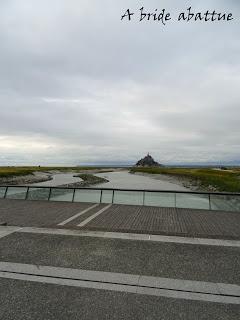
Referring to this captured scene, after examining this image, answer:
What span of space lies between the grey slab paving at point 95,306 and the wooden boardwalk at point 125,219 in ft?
13.7

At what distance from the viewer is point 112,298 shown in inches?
195

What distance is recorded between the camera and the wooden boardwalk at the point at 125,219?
9.66 m

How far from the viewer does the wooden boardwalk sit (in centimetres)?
966

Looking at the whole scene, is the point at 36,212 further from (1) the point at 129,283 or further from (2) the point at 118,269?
(1) the point at 129,283

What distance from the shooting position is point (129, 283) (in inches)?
218

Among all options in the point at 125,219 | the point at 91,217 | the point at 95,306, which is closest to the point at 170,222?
the point at 125,219

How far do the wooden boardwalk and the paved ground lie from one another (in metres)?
0.04

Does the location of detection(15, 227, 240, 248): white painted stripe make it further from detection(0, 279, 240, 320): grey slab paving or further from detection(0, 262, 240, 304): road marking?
detection(0, 279, 240, 320): grey slab paving

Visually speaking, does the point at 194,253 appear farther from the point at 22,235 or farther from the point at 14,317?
the point at 22,235

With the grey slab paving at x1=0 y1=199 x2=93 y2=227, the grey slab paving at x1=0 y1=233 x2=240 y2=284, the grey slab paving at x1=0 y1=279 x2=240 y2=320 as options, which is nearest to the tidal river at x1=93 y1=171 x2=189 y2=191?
the grey slab paving at x1=0 y1=199 x2=93 y2=227

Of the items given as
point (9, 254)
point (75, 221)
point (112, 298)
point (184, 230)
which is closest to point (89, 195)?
point (75, 221)

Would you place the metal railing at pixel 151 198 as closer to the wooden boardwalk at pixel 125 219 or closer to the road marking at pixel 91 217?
the wooden boardwalk at pixel 125 219

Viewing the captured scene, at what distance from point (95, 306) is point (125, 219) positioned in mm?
6636

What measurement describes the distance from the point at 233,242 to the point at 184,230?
1882mm
